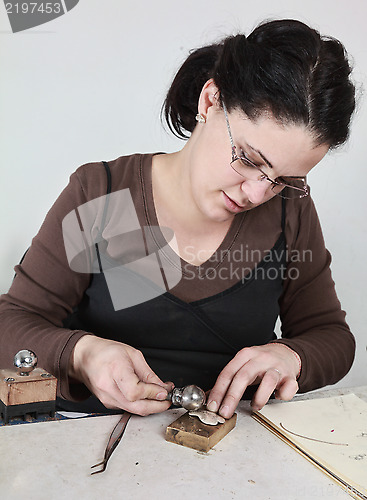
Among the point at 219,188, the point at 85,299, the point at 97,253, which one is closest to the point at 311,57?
the point at 219,188

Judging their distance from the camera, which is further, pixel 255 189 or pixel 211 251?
pixel 211 251

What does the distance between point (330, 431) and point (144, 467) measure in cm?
37

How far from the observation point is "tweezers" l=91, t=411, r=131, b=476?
841 mm

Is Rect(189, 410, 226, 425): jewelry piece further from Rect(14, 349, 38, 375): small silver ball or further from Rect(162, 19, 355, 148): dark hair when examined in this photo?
Rect(162, 19, 355, 148): dark hair

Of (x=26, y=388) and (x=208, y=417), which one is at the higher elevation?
(x=26, y=388)

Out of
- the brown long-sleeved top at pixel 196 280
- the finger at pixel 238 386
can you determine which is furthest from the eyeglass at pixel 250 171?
the finger at pixel 238 386

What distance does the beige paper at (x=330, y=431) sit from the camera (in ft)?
2.90

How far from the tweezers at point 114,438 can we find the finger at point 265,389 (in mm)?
240

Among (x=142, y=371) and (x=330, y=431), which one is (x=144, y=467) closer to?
(x=142, y=371)

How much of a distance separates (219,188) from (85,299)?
455 mm

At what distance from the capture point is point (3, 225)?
1.91 m

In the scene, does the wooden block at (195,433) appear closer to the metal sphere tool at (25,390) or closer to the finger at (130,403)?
the finger at (130,403)

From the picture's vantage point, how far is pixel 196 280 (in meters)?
1.36


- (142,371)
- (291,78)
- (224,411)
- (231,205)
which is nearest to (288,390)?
(224,411)
